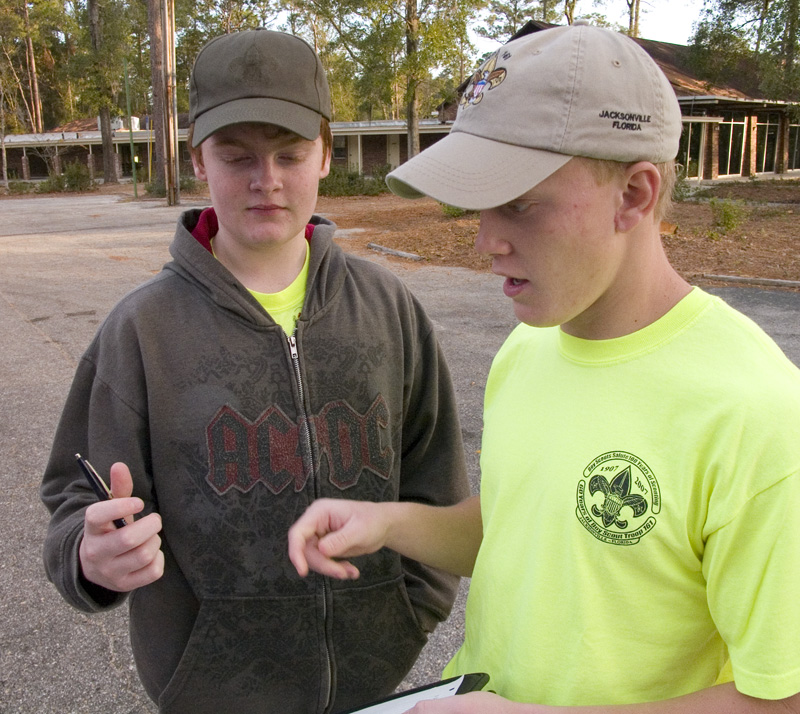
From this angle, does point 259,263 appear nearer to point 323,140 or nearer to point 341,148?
point 323,140

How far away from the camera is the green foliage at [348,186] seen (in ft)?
97.2

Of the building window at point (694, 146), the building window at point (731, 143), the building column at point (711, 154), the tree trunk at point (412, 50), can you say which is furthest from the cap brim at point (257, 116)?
the building window at point (731, 143)

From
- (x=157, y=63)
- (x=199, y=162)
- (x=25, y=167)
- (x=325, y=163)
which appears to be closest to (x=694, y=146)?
(x=157, y=63)

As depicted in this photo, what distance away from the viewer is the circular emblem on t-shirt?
43.6 inches

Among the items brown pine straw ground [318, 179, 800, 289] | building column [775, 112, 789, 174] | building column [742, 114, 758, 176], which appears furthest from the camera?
building column [775, 112, 789, 174]

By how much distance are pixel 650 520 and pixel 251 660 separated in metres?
1.03

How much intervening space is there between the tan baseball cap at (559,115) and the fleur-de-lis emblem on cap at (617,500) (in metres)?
0.46

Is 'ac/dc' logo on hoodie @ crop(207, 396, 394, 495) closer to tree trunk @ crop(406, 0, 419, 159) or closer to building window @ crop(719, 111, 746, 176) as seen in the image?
tree trunk @ crop(406, 0, 419, 159)

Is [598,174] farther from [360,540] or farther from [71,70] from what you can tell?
[71,70]

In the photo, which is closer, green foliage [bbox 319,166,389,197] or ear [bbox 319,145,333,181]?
ear [bbox 319,145,333,181]

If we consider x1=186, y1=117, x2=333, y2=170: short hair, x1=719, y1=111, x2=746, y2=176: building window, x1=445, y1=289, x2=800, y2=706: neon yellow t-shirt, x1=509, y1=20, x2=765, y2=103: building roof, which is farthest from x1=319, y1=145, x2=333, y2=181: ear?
x1=719, y1=111, x2=746, y2=176: building window

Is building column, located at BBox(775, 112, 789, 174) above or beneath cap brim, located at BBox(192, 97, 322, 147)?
above

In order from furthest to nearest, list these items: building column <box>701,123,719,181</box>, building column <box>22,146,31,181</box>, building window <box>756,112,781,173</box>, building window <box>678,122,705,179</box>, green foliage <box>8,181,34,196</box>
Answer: building column <box>22,146,31,181</box> → green foliage <box>8,181,34,196</box> → building window <box>756,112,781,173</box> → building column <box>701,123,719,181</box> → building window <box>678,122,705,179</box>

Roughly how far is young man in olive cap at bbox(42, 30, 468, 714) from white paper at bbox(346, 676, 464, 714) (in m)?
0.44
